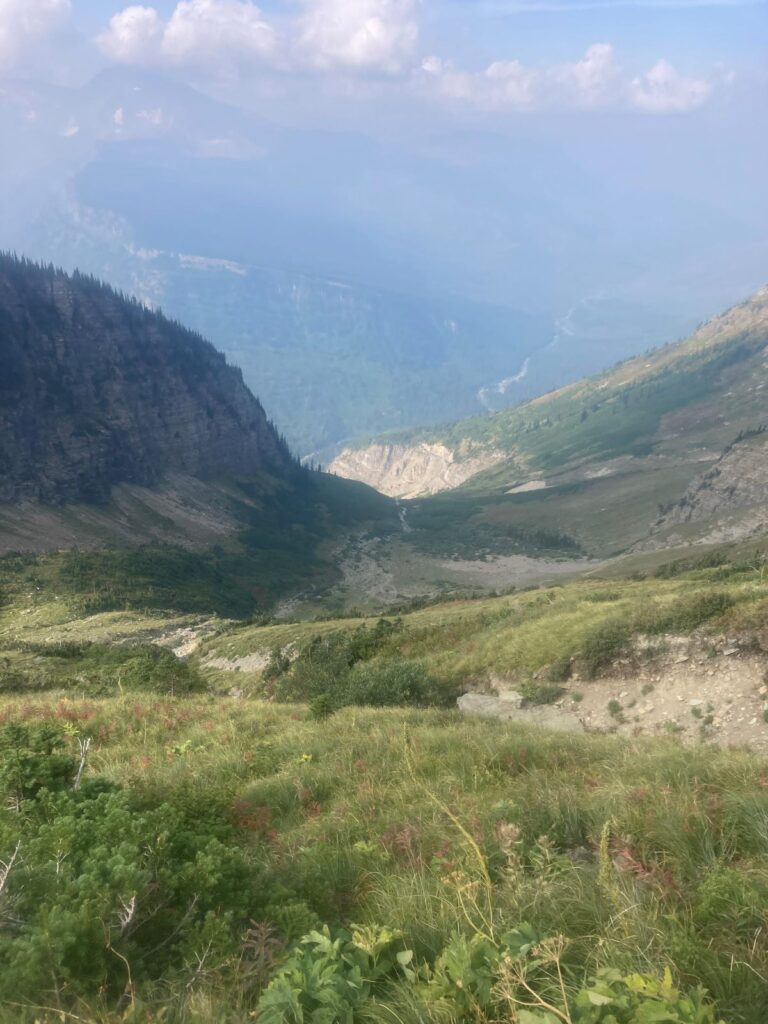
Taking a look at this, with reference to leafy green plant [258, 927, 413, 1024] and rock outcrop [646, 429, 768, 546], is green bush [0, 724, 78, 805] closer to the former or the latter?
Result: leafy green plant [258, 927, 413, 1024]

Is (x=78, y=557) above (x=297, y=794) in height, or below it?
above

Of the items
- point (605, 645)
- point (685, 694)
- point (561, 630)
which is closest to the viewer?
point (685, 694)

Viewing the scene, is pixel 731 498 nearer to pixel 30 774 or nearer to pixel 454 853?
pixel 454 853

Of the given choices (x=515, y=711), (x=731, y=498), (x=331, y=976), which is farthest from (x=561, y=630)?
(x=731, y=498)

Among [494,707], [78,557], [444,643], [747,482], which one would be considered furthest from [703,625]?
[747,482]

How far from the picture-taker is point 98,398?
112500mm

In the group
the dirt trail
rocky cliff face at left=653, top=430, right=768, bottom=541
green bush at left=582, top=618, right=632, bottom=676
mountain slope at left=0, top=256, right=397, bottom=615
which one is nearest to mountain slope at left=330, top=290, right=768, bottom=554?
rocky cliff face at left=653, top=430, right=768, bottom=541

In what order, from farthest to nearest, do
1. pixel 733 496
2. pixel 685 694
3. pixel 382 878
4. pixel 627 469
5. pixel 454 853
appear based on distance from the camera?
pixel 627 469 → pixel 733 496 → pixel 685 694 → pixel 454 853 → pixel 382 878

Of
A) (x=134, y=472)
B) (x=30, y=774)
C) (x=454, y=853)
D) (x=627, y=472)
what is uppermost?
(x=134, y=472)

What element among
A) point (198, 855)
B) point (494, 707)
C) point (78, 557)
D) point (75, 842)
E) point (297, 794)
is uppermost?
point (78, 557)

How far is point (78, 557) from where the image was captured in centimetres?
6912

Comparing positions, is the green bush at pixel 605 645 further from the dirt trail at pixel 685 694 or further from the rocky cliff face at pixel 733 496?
the rocky cliff face at pixel 733 496

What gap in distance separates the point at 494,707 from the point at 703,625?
5.87 metres

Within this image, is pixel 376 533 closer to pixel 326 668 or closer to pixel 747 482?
pixel 747 482
